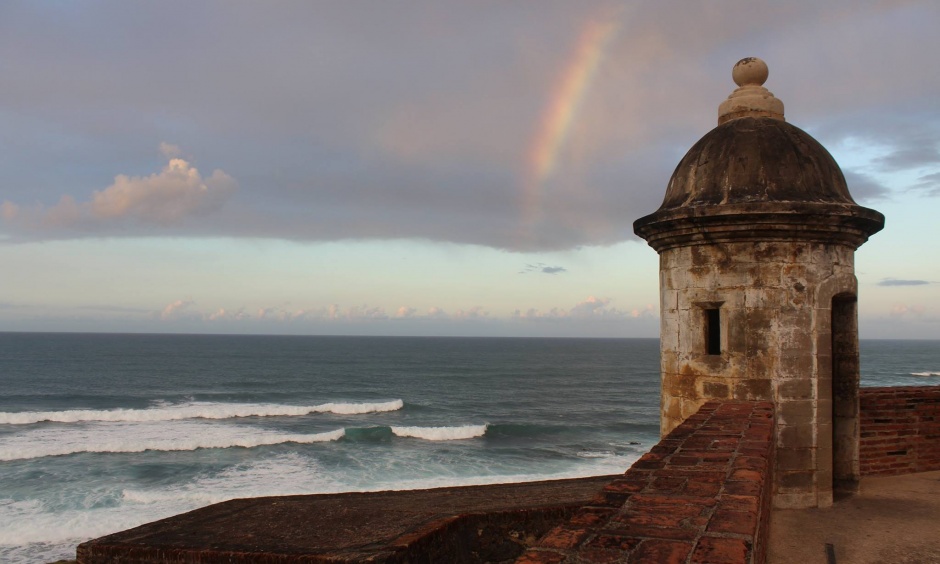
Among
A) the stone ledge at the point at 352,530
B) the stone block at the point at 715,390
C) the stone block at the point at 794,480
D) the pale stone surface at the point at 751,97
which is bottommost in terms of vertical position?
the stone ledge at the point at 352,530

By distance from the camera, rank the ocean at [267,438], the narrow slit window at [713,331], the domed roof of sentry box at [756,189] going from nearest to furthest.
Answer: the domed roof of sentry box at [756,189], the narrow slit window at [713,331], the ocean at [267,438]

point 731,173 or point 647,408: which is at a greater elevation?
point 731,173

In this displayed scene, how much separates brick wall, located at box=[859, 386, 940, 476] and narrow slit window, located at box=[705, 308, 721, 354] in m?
1.90

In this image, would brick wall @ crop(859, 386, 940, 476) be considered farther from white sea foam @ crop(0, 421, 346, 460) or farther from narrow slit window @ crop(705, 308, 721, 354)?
white sea foam @ crop(0, 421, 346, 460)

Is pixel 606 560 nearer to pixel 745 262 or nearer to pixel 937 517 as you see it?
pixel 745 262

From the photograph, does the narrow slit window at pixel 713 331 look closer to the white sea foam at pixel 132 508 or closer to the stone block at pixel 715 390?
the stone block at pixel 715 390

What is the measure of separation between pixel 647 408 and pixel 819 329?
38.5m

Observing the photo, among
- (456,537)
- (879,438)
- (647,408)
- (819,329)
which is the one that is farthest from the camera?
(647,408)

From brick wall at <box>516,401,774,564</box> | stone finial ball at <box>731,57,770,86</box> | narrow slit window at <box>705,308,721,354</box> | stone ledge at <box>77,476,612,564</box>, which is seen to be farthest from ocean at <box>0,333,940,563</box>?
stone finial ball at <box>731,57,770,86</box>

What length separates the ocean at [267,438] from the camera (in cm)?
1933

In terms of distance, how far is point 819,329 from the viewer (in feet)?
17.6

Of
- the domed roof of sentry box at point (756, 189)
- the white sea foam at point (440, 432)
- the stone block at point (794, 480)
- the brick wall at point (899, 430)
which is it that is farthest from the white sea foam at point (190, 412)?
the stone block at point (794, 480)

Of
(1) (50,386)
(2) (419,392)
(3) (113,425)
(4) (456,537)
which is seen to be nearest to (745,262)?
(4) (456,537)

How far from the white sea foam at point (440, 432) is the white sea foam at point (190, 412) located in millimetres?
8215
